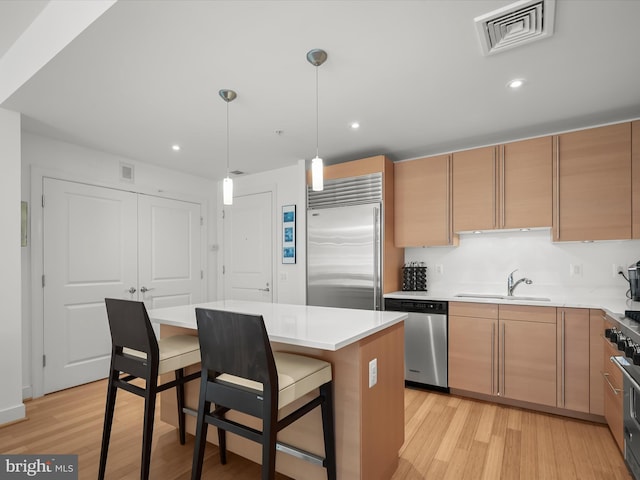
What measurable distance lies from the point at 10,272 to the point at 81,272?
31.9 inches

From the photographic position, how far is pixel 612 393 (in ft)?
7.28

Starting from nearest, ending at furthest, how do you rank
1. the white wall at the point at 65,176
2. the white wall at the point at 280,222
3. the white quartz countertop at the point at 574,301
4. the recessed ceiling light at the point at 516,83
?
the recessed ceiling light at the point at 516,83 → the white quartz countertop at the point at 574,301 → the white wall at the point at 65,176 → the white wall at the point at 280,222

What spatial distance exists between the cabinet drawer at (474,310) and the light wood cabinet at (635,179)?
122 centimetres

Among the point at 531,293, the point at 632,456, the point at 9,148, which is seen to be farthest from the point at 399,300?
the point at 9,148

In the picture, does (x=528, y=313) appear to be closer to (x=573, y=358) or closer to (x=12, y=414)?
(x=573, y=358)

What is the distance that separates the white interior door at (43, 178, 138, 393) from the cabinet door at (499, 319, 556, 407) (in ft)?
13.0

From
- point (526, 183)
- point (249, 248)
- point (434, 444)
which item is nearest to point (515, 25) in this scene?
point (526, 183)

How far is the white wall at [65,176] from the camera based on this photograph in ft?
10.00

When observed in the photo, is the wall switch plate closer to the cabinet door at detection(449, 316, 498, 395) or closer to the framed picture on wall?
the cabinet door at detection(449, 316, 498, 395)

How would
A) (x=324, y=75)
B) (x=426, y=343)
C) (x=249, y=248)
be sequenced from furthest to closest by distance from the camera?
1. (x=249, y=248)
2. (x=426, y=343)
3. (x=324, y=75)

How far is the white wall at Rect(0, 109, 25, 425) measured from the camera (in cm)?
258

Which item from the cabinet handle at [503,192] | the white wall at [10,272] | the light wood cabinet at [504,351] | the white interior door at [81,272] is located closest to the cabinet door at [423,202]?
the cabinet handle at [503,192]

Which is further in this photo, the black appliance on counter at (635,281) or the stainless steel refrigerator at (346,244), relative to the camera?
the stainless steel refrigerator at (346,244)

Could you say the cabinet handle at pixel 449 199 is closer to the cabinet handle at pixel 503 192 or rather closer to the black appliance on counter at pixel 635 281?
the cabinet handle at pixel 503 192
